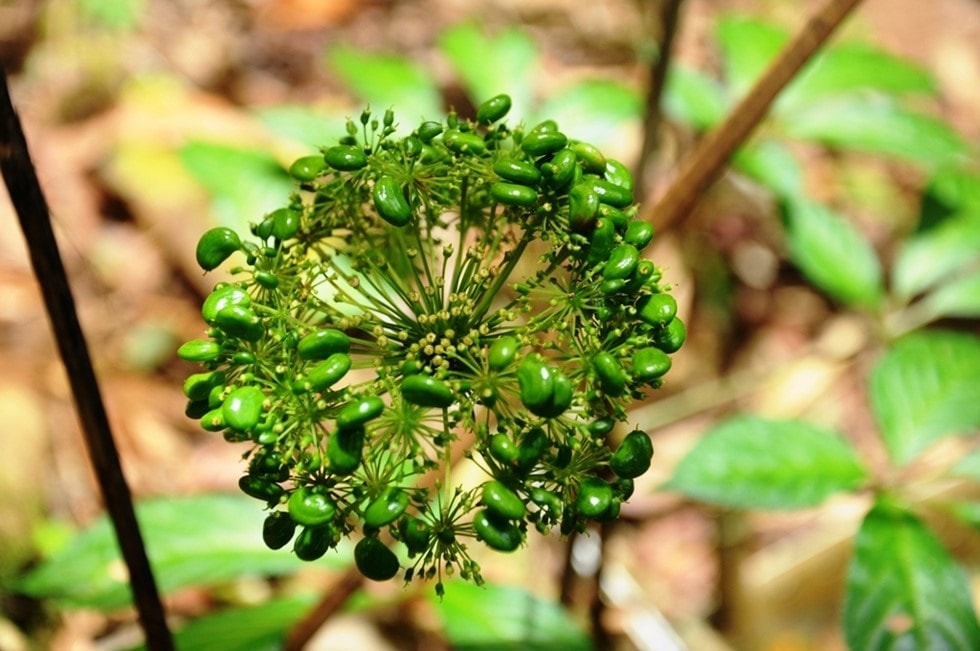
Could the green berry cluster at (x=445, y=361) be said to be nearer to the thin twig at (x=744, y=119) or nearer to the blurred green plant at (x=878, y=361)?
the thin twig at (x=744, y=119)

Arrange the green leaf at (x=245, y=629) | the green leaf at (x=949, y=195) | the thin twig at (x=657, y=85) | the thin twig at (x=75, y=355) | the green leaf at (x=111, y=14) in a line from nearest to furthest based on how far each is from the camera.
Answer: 1. the thin twig at (x=75, y=355)
2. the green leaf at (x=245, y=629)
3. the thin twig at (x=657, y=85)
4. the green leaf at (x=949, y=195)
5. the green leaf at (x=111, y=14)

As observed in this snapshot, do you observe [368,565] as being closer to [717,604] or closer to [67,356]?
[67,356]

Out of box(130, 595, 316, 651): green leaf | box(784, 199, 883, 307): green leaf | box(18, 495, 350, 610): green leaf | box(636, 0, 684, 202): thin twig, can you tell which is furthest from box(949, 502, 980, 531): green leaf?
box(130, 595, 316, 651): green leaf

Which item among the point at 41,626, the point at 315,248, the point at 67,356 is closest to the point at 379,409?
the point at 315,248

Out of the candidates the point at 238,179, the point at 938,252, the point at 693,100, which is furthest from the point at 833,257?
the point at 238,179

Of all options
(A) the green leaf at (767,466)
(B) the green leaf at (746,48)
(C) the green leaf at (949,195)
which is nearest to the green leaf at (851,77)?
(B) the green leaf at (746,48)

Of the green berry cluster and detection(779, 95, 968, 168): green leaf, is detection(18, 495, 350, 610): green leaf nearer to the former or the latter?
the green berry cluster
